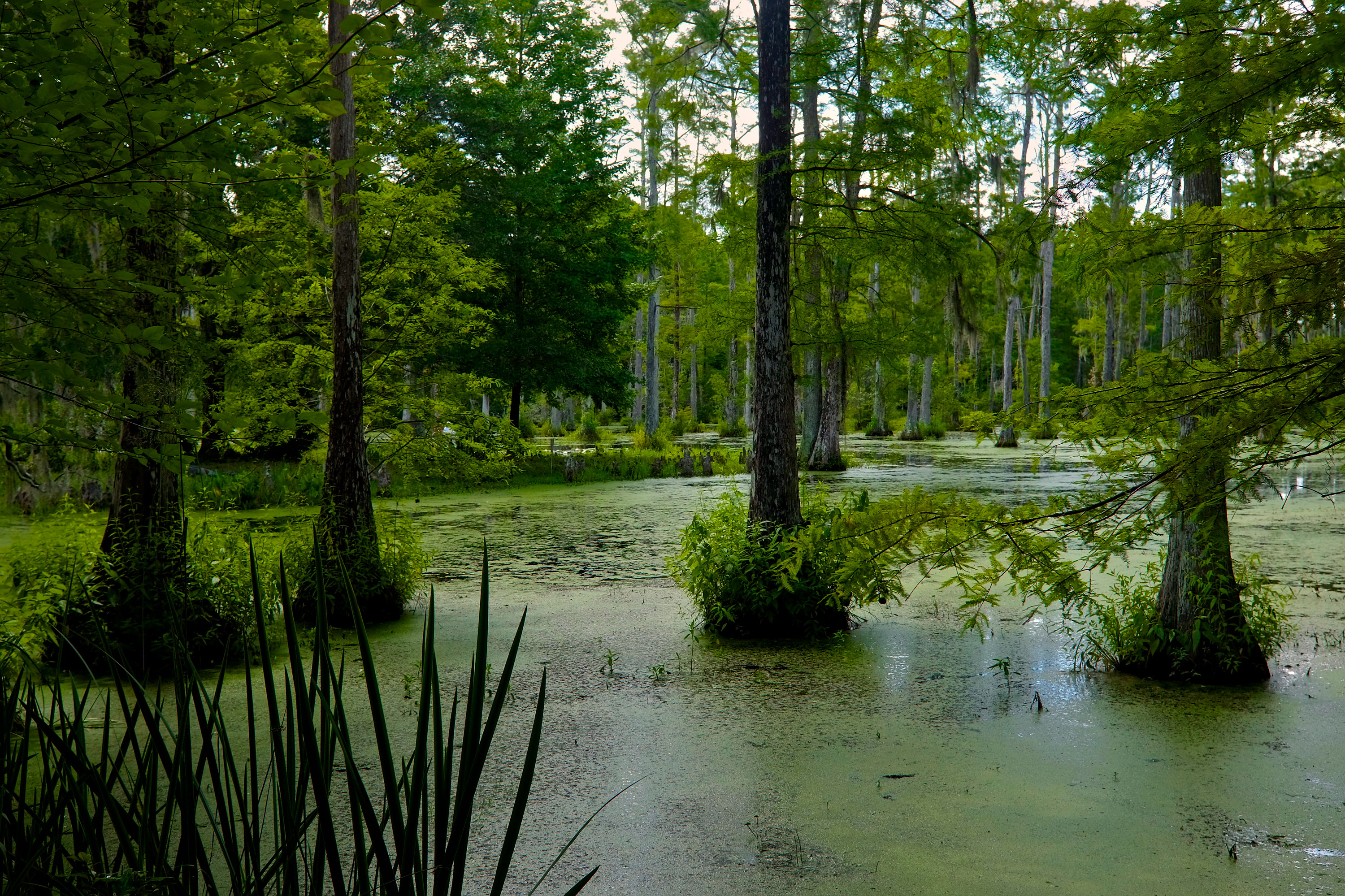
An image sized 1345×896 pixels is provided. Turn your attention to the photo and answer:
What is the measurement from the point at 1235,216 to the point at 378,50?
3.16 meters

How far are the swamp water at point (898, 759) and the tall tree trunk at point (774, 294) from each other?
104 cm

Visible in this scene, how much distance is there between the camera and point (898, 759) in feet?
11.9

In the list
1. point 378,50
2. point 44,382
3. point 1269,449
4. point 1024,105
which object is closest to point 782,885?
point 1269,449

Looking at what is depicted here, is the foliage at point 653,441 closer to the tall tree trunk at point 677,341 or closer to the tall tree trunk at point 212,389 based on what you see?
the tall tree trunk at point 677,341

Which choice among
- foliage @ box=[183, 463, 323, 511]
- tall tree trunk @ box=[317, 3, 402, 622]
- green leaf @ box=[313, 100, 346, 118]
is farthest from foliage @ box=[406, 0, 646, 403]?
green leaf @ box=[313, 100, 346, 118]

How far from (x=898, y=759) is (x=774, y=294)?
316cm

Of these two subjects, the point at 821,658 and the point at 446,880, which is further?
the point at 821,658

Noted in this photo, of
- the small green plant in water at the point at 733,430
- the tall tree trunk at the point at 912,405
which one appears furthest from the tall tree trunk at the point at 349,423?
the small green plant in water at the point at 733,430

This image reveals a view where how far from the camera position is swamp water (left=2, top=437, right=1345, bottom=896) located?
2.77 m

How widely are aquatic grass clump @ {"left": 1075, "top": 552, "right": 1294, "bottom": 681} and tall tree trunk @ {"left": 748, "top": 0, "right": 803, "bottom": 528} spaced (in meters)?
1.90

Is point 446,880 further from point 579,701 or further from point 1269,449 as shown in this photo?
point 579,701

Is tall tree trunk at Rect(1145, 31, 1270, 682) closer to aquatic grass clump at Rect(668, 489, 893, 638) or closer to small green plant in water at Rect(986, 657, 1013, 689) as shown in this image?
small green plant in water at Rect(986, 657, 1013, 689)

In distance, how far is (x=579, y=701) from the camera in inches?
174

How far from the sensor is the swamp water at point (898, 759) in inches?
109
